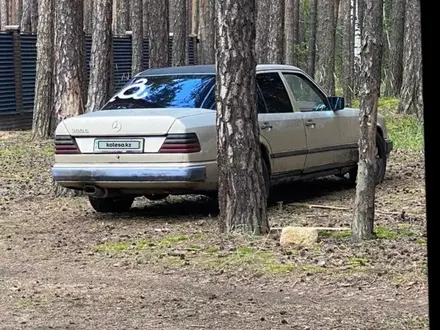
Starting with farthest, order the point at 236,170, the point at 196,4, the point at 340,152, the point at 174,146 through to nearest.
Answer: the point at 196,4 < the point at 340,152 < the point at 174,146 < the point at 236,170

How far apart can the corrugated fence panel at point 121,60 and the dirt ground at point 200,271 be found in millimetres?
20277

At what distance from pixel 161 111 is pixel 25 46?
1697cm

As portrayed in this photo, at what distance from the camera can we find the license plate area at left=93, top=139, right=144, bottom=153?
859 cm

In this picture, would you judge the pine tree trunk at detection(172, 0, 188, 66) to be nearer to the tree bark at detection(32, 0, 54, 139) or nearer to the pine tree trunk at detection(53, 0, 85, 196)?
the tree bark at detection(32, 0, 54, 139)

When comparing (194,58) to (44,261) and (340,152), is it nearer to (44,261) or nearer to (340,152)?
(340,152)

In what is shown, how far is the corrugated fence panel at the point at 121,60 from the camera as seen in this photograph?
30219 millimetres

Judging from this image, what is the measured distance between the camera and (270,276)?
20.9 feet

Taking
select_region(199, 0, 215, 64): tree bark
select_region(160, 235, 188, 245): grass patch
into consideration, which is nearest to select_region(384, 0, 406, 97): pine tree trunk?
select_region(199, 0, 215, 64): tree bark

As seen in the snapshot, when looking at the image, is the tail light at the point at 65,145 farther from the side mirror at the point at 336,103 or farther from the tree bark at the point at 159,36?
the tree bark at the point at 159,36

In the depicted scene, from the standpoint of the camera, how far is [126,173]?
28.3 ft

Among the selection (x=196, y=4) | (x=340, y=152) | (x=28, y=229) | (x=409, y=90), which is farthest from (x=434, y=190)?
(x=196, y=4)

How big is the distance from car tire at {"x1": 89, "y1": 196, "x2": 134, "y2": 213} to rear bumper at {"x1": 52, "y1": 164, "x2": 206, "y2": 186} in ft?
2.00

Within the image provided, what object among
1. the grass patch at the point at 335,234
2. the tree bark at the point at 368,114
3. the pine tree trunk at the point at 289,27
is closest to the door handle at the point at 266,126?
the grass patch at the point at 335,234

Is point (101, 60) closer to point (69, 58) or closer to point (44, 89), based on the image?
point (69, 58)
